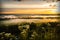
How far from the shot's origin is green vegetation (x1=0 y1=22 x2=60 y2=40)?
5027 mm

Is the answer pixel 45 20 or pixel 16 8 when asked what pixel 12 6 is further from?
pixel 45 20

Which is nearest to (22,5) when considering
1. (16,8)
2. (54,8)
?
(16,8)

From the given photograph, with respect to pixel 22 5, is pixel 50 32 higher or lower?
lower

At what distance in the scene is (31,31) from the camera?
16.5ft

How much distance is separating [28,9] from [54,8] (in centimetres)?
38

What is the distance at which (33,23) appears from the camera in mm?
5031

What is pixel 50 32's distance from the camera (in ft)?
16.6

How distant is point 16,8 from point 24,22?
0.23m

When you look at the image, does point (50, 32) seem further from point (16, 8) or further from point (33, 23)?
point (16, 8)

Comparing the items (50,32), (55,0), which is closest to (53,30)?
(50,32)

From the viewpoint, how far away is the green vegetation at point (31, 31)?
5027mm

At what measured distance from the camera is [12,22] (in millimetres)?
5020

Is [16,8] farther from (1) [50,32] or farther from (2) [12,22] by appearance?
(1) [50,32]

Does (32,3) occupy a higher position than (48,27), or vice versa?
(32,3)
